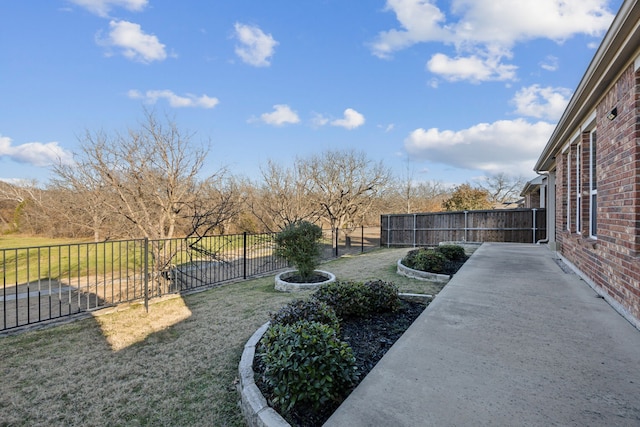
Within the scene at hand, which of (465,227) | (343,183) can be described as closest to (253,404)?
(465,227)

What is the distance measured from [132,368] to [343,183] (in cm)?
1435

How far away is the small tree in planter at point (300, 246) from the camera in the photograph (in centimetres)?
642

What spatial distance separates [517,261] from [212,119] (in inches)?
340

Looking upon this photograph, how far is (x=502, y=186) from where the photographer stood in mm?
31188

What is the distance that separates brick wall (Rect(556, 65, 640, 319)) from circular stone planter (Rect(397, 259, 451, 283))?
7.44 ft

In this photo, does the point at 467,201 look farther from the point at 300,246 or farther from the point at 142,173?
the point at 142,173

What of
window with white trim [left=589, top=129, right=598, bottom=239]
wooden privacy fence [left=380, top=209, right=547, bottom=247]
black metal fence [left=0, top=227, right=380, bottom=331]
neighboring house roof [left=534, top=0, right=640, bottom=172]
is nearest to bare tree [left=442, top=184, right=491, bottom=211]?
wooden privacy fence [left=380, top=209, right=547, bottom=247]

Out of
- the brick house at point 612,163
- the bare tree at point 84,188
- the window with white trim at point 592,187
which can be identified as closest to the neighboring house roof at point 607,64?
the brick house at point 612,163

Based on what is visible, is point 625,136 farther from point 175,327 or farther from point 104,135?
point 104,135

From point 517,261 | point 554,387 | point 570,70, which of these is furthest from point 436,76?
point 554,387

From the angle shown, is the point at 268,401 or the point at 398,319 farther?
the point at 398,319

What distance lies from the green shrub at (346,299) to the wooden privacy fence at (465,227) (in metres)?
11.5

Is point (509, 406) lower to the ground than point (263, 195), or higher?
lower

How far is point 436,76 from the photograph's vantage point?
34.4 feet
